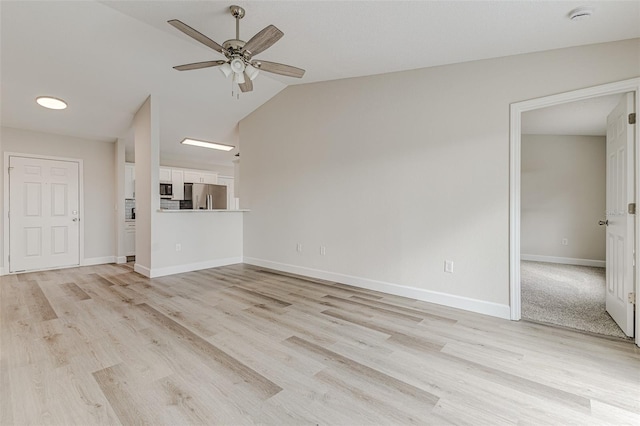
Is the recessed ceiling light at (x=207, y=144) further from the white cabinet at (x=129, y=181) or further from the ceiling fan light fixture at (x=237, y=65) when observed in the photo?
the ceiling fan light fixture at (x=237, y=65)

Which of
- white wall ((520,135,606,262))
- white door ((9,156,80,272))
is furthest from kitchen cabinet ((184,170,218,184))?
white wall ((520,135,606,262))

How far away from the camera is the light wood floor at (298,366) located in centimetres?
150

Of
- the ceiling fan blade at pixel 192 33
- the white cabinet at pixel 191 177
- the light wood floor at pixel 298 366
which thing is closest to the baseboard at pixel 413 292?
the light wood floor at pixel 298 366

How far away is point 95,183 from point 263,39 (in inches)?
206

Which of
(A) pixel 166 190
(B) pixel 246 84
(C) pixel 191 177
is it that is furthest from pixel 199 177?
(B) pixel 246 84

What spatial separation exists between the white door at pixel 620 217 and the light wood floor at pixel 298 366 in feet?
1.62

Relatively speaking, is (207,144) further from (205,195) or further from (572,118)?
(572,118)

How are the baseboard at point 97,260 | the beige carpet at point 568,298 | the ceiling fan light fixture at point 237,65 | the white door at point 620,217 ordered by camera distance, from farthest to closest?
the baseboard at point 97,260
the beige carpet at point 568,298
the ceiling fan light fixture at point 237,65
the white door at point 620,217

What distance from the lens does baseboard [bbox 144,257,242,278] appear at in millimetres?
4355

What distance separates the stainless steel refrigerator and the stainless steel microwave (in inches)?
15.8

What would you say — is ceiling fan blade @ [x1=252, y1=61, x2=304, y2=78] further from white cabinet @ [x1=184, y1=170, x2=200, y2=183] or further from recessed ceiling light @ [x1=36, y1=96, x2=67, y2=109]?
white cabinet @ [x1=184, y1=170, x2=200, y2=183]

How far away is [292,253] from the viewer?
464 cm

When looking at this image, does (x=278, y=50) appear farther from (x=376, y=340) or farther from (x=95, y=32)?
(x=376, y=340)

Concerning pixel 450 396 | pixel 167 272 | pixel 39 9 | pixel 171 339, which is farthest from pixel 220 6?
pixel 167 272
